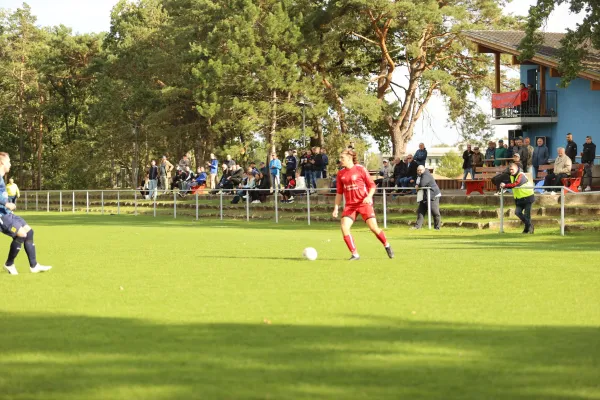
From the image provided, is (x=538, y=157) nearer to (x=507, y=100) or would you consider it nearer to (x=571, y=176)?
(x=571, y=176)

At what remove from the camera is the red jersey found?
17141 mm

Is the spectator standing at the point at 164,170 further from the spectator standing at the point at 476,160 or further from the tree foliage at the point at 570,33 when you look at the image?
the tree foliage at the point at 570,33

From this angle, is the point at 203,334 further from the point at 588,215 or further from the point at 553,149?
the point at 553,149

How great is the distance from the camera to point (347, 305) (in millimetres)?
11062

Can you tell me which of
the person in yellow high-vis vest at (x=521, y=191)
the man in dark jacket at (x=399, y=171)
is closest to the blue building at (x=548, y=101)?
the man in dark jacket at (x=399, y=171)

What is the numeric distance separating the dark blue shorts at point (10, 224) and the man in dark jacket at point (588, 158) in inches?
858

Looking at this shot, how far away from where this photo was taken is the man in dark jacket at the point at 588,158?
108ft

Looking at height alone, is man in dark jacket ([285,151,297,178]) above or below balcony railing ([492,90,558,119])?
below

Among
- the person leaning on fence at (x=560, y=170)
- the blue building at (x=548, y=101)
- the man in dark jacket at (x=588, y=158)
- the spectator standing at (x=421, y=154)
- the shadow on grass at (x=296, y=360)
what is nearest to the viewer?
the shadow on grass at (x=296, y=360)

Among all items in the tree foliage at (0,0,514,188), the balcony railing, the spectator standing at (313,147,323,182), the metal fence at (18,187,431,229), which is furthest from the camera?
the tree foliage at (0,0,514,188)

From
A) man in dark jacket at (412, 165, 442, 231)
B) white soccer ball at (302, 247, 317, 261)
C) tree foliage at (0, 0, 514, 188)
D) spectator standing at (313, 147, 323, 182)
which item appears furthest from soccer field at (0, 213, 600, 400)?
tree foliage at (0, 0, 514, 188)

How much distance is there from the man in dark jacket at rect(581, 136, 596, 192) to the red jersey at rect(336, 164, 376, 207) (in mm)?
17006

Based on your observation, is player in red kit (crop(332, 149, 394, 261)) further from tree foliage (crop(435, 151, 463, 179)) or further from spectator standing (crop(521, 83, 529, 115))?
tree foliage (crop(435, 151, 463, 179))

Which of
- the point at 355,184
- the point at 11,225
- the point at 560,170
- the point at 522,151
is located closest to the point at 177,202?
the point at 522,151
